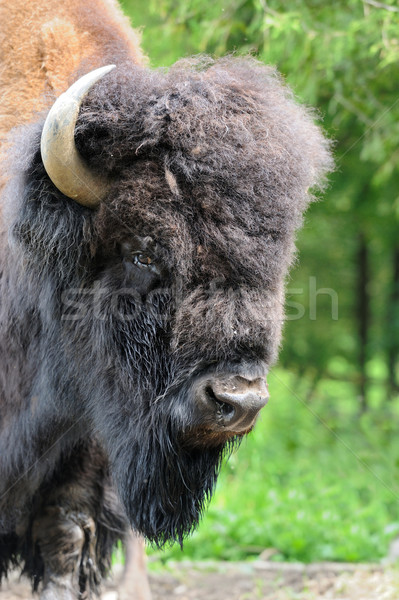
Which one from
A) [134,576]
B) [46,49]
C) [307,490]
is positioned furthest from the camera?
[307,490]

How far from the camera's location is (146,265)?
Result: 2.98 metres

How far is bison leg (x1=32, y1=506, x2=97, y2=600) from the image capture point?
386cm

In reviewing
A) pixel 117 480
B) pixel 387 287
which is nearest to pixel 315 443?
pixel 387 287

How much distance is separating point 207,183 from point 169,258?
13.4 inches

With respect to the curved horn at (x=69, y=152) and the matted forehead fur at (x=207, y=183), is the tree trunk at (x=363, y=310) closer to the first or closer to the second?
the matted forehead fur at (x=207, y=183)

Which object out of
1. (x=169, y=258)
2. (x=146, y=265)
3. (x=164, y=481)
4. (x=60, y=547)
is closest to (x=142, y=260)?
(x=146, y=265)

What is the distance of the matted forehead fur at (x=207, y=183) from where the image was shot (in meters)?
2.78

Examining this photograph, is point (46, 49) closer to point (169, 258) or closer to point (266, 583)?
point (169, 258)

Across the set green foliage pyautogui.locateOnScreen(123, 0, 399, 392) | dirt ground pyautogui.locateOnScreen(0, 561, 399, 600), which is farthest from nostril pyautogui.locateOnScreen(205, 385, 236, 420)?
dirt ground pyautogui.locateOnScreen(0, 561, 399, 600)

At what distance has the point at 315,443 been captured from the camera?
8.97 m

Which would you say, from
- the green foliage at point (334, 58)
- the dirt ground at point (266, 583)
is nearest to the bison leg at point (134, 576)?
the dirt ground at point (266, 583)

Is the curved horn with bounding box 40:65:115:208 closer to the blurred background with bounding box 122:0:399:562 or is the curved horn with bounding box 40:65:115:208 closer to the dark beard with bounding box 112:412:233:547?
the dark beard with bounding box 112:412:233:547

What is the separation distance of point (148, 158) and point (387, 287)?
33.5 ft

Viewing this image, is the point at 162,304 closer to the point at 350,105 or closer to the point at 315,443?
the point at 350,105
